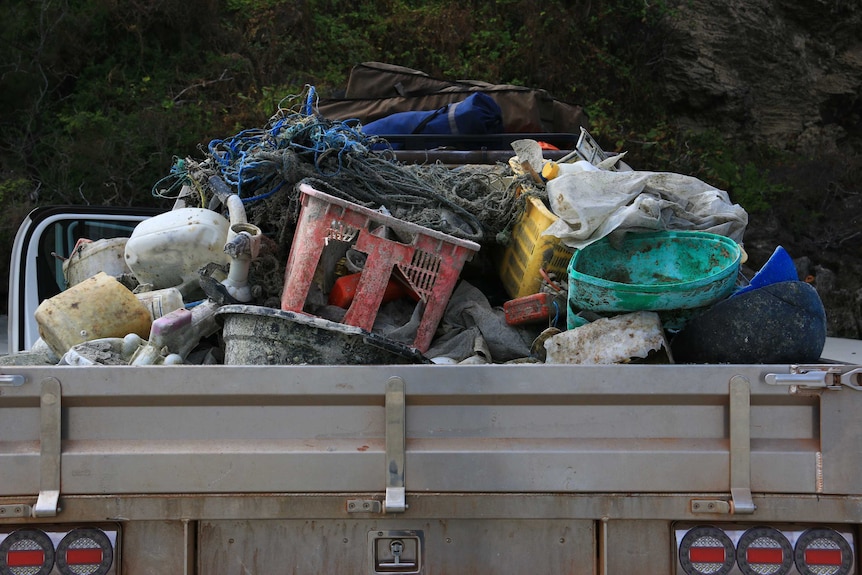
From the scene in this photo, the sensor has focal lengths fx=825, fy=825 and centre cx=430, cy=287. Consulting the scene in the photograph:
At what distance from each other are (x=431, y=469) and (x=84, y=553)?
0.81 metres

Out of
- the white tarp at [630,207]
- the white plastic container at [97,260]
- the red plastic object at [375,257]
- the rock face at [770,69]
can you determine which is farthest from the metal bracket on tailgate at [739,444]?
the rock face at [770,69]

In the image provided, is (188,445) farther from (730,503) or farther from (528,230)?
(528,230)

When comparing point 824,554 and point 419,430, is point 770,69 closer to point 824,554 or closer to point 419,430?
point 824,554

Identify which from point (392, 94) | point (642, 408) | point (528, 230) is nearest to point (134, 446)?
point (642, 408)

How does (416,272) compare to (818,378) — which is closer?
(818,378)

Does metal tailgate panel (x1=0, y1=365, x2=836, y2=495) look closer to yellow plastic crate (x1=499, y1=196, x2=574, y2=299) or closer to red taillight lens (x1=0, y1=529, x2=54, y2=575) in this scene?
red taillight lens (x1=0, y1=529, x2=54, y2=575)

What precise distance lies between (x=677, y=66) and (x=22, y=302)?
849 centimetres

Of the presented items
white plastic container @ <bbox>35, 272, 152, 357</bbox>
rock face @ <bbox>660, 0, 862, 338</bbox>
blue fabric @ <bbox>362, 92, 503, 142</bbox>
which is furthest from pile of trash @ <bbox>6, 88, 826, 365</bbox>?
rock face @ <bbox>660, 0, 862, 338</bbox>

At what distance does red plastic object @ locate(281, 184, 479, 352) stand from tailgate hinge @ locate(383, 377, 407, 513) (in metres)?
0.84

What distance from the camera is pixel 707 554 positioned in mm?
1880

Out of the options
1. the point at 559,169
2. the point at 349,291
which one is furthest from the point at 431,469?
the point at 559,169

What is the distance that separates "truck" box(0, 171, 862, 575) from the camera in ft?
6.15

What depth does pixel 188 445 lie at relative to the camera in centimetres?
189

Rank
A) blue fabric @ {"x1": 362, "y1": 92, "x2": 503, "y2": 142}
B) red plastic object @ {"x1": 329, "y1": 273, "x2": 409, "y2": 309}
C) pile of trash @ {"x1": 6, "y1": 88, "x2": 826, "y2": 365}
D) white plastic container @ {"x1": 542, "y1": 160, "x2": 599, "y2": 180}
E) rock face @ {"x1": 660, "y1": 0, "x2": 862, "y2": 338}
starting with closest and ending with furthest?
pile of trash @ {"x1": 6, "y1": 88, "x2": 826, "y2": 365}
red plastic object @ {"x1": 329, "y1": 273, "x2": 409, "y2": 309}
white plastic container @ {"x1": 542, "y1": 160, "x2": 599, "y2": 180}
blue fabric @ {"x1": 362, "y1": 92, "x2": 503, "y2": 142}
rock face @ {"x1": 660, "y1": 0, "x2": 862, "y2": 338}
